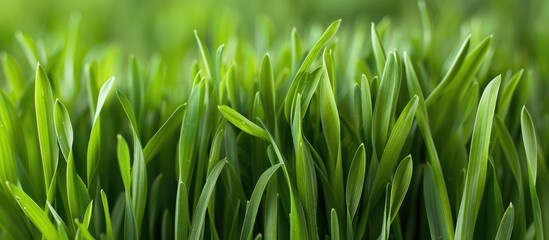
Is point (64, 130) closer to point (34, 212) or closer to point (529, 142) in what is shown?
point (34, 212)

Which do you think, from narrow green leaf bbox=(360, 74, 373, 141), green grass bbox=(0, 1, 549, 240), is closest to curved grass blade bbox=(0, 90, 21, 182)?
green grass bbox=(0, 1, 549, 240)

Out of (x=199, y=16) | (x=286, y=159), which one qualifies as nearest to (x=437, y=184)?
(x=286, y=159)

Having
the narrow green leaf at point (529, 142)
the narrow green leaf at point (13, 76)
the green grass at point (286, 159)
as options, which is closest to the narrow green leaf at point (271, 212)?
the green grass at point (286, 159)

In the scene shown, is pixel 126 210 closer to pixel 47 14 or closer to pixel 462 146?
pixel 462 146

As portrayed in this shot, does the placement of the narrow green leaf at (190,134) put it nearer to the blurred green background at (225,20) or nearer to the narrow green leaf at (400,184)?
the narrow green leaf at (400,184)

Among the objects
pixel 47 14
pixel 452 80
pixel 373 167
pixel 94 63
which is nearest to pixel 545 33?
pixel 452 80

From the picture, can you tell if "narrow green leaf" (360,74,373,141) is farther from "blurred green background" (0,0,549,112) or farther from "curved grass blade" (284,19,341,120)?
"blurred green background" (0,0,549,112)
